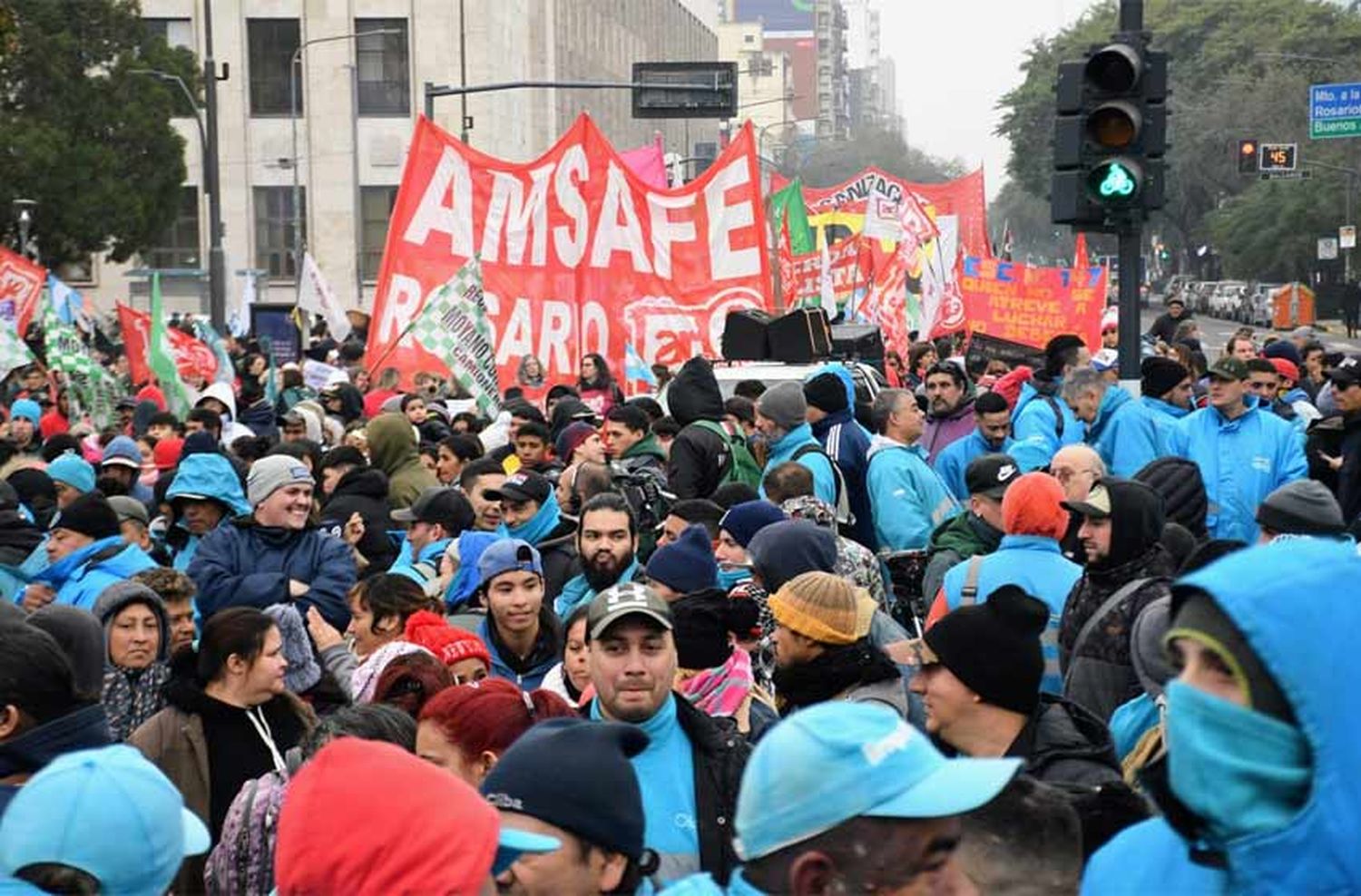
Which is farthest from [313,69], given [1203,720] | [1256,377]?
[1203,720]

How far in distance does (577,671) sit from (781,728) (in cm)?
303

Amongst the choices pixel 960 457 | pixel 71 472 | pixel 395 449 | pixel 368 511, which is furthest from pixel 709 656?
pixel 71 472

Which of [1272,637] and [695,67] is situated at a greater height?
[695,67]

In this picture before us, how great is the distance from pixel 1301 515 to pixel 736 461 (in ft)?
15.9

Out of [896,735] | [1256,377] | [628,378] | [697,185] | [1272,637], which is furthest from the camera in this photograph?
[697,185]

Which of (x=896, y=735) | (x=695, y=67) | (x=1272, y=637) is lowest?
(x=896, y=735)

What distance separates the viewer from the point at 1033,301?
2245cm

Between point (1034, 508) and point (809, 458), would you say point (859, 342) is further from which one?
point (1034, 508)

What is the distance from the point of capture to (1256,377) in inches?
491

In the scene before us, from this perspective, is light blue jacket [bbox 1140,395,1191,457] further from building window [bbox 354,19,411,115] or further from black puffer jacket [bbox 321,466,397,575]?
building window [bbox 354,19,411,115]

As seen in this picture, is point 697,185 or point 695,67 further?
point 695,67

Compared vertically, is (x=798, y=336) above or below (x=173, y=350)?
above

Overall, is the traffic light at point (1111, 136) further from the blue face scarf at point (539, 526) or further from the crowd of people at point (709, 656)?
the blue face scarf at point (539, 526)

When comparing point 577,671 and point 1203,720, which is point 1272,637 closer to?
point 1203,720
